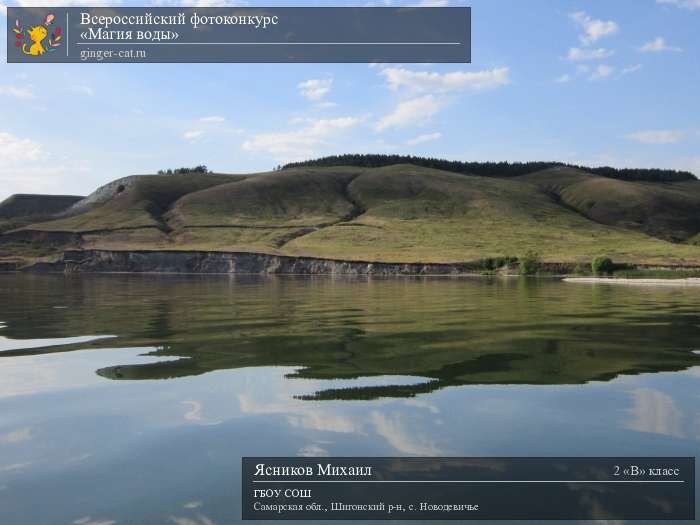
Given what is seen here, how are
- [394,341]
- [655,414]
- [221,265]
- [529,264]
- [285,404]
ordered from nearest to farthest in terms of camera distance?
[655,414]
[285,404]
[394,341]
[529,264]
[221,265]

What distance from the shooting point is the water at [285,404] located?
9469mm

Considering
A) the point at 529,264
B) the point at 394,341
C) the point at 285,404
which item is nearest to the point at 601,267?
the point at 529,264

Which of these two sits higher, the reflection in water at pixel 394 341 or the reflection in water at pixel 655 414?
the reflection in water at pixel 655 414

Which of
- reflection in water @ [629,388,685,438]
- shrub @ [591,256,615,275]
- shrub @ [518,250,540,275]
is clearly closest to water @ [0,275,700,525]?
reflection in water @ [629,388,685,438]

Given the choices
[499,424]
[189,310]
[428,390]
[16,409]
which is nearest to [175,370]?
[16,409]

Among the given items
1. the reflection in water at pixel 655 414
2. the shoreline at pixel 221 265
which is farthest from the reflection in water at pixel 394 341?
the shoreline at pixel 221 265

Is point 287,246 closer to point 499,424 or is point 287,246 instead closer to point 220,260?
point 220,260

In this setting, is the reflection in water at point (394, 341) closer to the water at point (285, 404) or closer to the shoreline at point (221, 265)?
the water at point (285, 404)

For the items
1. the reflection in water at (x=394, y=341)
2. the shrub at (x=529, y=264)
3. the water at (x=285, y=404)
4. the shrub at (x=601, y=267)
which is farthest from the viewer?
the shrub at (x=529, y=264)

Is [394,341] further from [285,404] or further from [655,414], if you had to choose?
[655,414]

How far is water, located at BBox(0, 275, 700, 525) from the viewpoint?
9469 mm

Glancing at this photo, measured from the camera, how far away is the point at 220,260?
180 m

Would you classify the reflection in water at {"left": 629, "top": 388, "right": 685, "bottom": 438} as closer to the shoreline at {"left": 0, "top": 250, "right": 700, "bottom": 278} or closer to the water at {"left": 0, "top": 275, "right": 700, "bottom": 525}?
the water at {"left": 0, "top": 275, "right": 700, "bottom": 525}

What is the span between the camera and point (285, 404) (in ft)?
45.6
